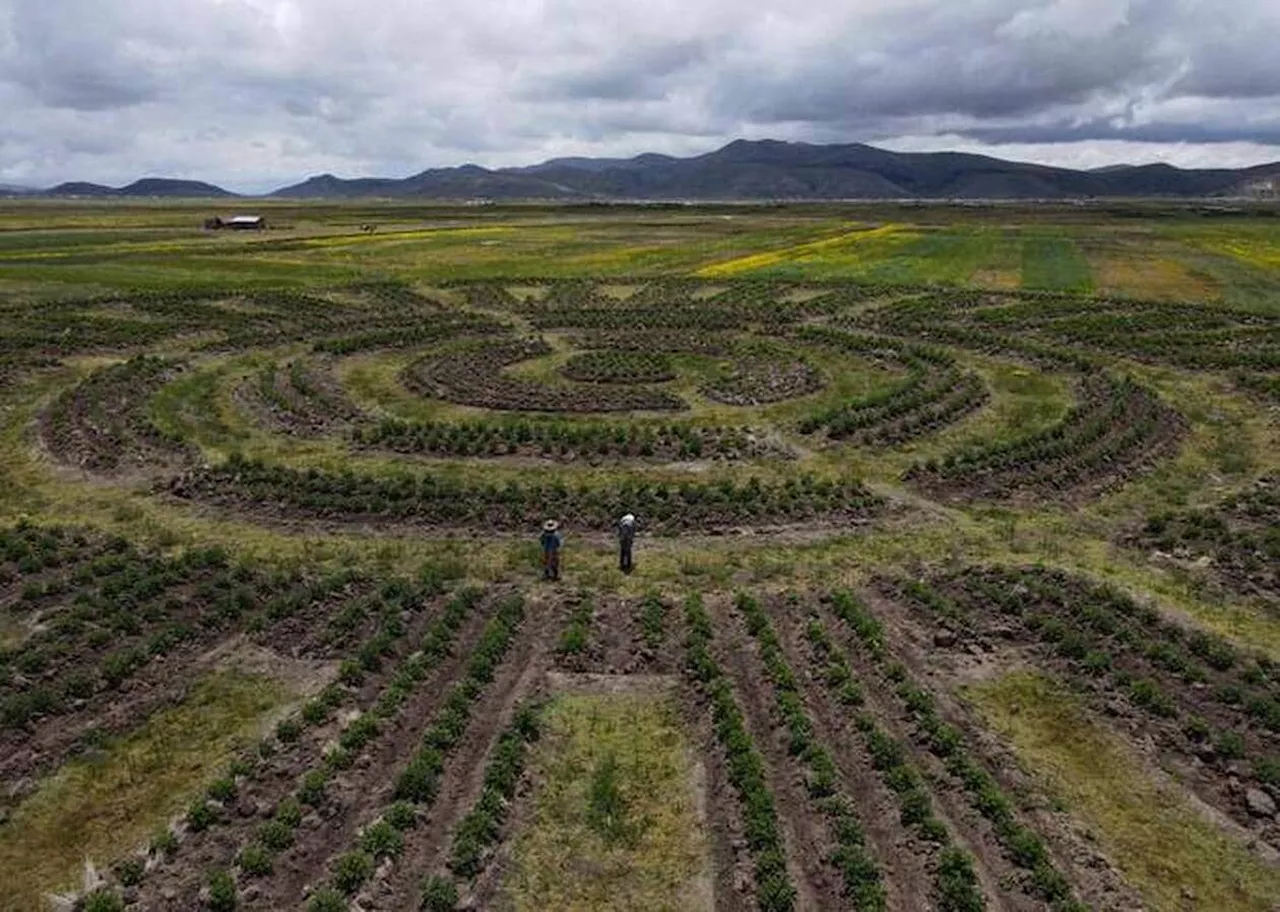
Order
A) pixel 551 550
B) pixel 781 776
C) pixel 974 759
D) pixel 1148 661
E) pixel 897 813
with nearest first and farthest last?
pixel 897 813, pixel 781 776, pixel 974 759, pixel 1148 661, pixel 551 550

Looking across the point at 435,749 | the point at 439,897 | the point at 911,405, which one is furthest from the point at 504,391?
the point at 439,897

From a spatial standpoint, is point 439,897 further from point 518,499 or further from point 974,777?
point 518,499

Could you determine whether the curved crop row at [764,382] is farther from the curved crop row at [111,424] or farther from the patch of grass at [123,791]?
the patch of grass at [123,791]

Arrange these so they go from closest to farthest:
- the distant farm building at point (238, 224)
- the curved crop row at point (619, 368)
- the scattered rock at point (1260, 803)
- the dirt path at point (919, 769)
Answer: the dirt path at point (919, 769), the scattered rock at point (1260, 803), the curved crop row at point (619, 368), the distant farm building at point (238, 224)

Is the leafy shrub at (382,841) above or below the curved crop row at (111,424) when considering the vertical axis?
below

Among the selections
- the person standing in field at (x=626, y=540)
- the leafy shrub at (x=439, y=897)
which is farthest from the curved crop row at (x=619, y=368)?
the leafy shrub at (x=439, y=897)

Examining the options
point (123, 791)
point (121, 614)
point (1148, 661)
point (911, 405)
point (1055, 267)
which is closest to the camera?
point (123, 791)

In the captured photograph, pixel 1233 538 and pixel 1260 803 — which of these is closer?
pixel 1260 803

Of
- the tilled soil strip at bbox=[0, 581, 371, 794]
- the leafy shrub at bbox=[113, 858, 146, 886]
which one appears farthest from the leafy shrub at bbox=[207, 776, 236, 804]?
the tilled soil strip at bbox=[0, 581, 371, 794]
